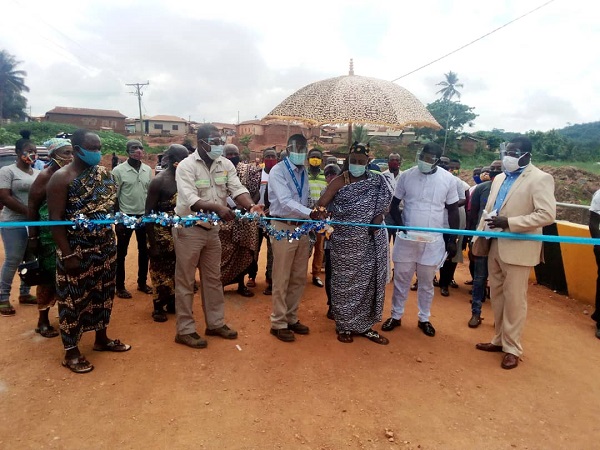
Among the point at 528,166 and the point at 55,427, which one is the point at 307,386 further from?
the point at 528,166

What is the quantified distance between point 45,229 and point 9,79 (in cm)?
6010

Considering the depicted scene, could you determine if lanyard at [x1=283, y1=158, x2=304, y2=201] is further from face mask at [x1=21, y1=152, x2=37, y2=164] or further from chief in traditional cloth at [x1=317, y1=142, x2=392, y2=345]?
face mask at [x1=21, y1=152, x2=37, y2=164]

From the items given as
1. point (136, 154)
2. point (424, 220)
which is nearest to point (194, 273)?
point (136, 154)

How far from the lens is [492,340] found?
4.14m

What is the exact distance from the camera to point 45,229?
3.81 meters

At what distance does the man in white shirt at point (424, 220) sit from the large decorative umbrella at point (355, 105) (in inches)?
18.6

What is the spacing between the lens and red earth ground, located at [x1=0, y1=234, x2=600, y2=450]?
2707mm

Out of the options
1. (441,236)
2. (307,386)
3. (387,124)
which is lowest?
(307,386)

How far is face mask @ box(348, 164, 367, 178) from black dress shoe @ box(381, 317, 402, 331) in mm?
1729

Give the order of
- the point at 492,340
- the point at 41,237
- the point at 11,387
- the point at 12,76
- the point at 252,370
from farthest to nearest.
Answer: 1. the point at 12,76
2. the point at 492,340
3. the point at 41,237
4. the point at 252,370
5. the point at 11,387

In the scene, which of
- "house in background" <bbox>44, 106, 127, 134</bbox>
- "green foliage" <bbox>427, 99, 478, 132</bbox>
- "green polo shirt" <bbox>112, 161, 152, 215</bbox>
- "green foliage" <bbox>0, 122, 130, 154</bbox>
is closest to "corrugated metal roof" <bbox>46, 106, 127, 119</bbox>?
"house in background" <bbox>44, 106, 127, 134</bbox>

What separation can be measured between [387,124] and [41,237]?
11.6ft

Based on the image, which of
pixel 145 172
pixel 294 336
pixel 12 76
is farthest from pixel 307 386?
pixel 12 76

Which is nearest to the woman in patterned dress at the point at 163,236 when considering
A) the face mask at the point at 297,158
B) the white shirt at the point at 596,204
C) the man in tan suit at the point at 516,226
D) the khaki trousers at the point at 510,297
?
the face mask at the point at 297,158
